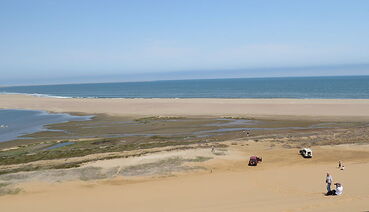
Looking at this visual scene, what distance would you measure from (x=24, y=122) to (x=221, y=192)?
45.2 meters

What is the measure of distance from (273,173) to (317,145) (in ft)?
34.0

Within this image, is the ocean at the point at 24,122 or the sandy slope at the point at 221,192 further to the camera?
the ocean at the point at 24,122

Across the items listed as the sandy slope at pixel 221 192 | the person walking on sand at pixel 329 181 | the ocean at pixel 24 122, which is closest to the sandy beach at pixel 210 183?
the sandy slope at pixel 221 192

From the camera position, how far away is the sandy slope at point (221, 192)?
16.6m

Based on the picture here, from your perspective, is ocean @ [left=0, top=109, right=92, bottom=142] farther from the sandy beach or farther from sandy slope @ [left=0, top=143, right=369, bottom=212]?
sandy slope @ [left=0, top=143, right=369, bottom=212]

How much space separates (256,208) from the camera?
1600 centimetres

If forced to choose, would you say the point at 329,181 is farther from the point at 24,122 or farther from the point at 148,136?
the point at 24,122

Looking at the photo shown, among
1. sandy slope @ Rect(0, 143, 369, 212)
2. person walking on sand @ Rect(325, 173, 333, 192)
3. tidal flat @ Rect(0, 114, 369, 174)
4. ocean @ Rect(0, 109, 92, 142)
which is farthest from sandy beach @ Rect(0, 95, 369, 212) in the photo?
ocean @ Rect(0, 109, 92, 142)

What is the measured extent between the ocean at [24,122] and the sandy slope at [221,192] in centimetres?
2512

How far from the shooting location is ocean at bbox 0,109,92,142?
44603 millimetres

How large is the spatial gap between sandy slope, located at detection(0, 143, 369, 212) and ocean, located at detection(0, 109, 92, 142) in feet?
82.4

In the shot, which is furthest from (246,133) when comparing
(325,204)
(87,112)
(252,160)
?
(87,112)

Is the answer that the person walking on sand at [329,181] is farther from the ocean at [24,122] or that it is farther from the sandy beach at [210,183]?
the ocean at [24,122]

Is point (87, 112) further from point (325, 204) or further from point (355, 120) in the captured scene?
point (325, 204)
